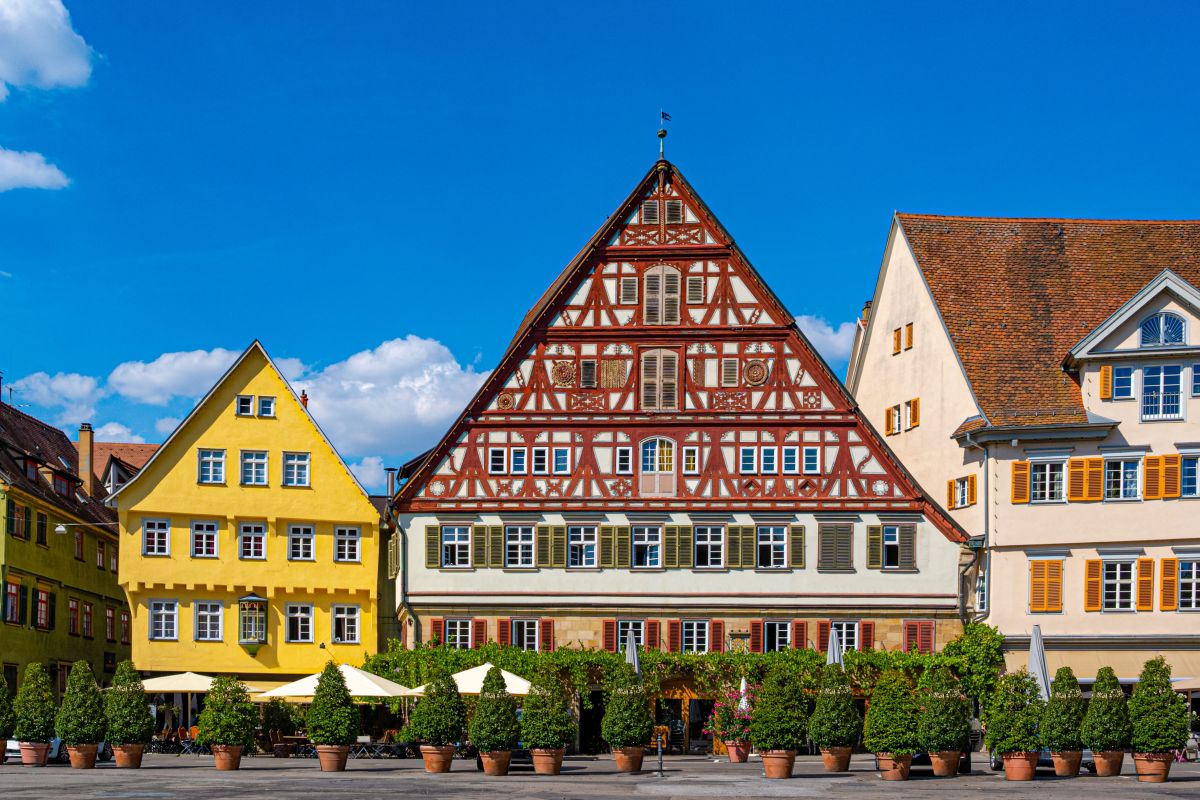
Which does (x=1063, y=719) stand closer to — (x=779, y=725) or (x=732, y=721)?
(x=779, y=725)

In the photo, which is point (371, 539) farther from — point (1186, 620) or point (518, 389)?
point (1186, 620)

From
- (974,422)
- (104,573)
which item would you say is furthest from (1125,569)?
(104,573)

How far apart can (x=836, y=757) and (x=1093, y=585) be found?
1401 centimetres

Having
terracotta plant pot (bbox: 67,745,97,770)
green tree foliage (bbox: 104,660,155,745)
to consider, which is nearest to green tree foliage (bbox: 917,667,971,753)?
green tree foliage (bbox: 104,660,155,745)

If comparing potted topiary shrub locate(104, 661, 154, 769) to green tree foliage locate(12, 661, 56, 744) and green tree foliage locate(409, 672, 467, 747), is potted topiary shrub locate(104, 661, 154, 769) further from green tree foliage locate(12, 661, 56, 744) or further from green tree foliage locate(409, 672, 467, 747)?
green tree foliage locate(409, 672, 467, 747)

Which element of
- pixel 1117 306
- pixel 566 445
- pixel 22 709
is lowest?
pixel 22 709

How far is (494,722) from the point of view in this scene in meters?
37.6

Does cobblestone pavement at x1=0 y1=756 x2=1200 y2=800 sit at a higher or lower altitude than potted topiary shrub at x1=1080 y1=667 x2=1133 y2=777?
lower

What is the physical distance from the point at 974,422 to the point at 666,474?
906 centimetres

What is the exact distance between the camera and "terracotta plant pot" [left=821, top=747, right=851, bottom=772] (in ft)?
126

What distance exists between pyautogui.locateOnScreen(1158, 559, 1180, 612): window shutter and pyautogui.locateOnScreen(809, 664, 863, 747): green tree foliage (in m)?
14.7

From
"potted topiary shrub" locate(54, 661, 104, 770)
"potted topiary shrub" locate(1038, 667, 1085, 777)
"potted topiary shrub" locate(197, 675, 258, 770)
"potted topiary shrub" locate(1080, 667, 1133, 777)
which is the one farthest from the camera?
"potted topiary shrub" locate(54, 661, 104, 770)

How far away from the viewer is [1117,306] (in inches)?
2063

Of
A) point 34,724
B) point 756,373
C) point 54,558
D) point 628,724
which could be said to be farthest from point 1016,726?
point 54,558
